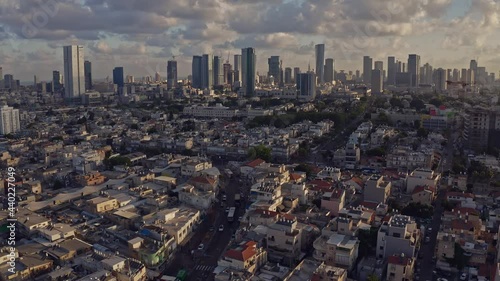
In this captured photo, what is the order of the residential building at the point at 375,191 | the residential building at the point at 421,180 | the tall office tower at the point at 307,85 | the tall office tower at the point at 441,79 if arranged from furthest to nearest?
the tall office tower at the point at 441,79 < the tall office tower at the point at 307,85 < the residential building at the point at 421,180 < the residential building at the point at 375,191

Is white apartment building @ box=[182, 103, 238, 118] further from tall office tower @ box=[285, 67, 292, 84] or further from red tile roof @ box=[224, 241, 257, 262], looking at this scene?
tall office tower @ box=[285, 67, 292, 84]

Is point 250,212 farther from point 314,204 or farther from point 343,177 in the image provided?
point 343,177

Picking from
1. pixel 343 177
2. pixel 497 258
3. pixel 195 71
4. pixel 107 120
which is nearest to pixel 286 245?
pixel 497 258

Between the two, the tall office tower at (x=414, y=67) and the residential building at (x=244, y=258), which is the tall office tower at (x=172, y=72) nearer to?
the tall office tower at (x=414, y=67)

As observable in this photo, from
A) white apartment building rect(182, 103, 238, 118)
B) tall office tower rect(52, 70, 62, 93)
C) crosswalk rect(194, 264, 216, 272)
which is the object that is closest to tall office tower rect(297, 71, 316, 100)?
white apartment building rect(182, 103, 238, 118)

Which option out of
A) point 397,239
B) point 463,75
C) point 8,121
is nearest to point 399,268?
point 397,239

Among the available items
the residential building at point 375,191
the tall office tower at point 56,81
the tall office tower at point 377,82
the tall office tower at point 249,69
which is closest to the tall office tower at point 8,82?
the tall office tower at point 56,81
